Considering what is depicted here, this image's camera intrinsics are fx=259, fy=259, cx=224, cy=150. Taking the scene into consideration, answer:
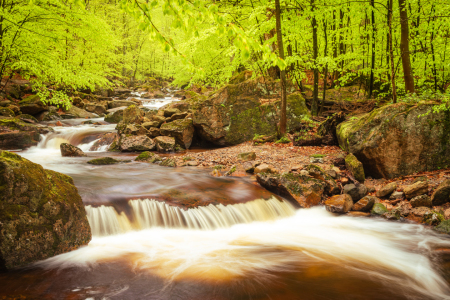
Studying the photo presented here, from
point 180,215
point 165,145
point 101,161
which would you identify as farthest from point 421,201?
point 165,145

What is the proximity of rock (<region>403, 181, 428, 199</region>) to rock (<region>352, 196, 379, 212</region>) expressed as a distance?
2.25 ft

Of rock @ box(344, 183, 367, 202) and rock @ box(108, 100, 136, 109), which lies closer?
rock @ box(344, 183, 367, 202)

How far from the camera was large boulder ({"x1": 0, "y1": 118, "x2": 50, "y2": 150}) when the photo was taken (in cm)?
1123

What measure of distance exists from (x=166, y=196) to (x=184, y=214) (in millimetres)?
764

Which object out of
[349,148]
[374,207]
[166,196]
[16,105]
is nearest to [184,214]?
[166,196]

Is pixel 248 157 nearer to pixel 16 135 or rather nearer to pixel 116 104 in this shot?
pixel 16 135

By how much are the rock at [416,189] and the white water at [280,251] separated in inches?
33.7

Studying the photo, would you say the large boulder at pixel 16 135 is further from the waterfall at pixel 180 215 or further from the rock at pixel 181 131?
the waterfall at pixel 180 215

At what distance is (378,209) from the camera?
599 centimetres

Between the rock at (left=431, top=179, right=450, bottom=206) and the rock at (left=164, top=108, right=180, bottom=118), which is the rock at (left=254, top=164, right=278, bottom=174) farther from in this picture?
the rock at (left=164, top=108, right=180, bottom=118)

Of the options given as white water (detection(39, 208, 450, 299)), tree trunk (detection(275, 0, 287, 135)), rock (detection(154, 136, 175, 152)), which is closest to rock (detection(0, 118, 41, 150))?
rock (detection(154, 136, 175, 152))

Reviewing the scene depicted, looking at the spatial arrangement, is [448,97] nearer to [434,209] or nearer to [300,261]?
[434,209]

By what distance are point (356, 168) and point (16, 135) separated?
13.8m

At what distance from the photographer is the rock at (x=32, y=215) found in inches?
125
